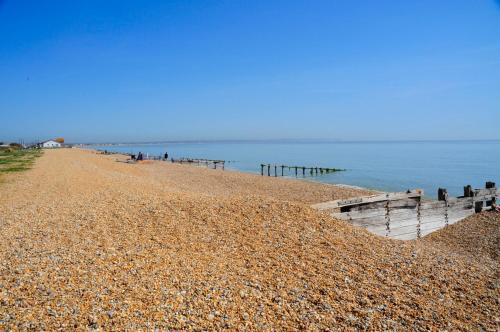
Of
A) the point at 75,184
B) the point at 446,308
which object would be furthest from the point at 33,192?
the point at 446,308

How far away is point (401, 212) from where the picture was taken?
976cm

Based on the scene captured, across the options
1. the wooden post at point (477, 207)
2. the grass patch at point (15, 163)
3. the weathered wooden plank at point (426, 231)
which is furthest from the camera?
the grass patch at point (15, 163)

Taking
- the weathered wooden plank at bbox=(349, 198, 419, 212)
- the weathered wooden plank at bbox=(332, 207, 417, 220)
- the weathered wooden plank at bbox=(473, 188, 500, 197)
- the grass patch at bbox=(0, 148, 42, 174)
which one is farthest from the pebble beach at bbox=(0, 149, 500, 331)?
the grass patch at bbox=(0, 148, 42, 174)

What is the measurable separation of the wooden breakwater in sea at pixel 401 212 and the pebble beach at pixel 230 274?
2.80 ft

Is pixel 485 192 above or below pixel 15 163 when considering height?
below

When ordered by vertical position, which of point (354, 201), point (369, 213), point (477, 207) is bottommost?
point (477, 207)

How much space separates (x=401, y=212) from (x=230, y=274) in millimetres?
6449

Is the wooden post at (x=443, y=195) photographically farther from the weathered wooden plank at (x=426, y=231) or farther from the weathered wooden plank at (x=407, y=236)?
the weathered wooden plank at (x=407, y=236)

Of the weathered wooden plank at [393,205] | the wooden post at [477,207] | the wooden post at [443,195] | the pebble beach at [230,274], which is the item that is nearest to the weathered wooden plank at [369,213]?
the weathered wooden plank at [393,205]

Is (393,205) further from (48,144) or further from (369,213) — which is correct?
(48,144)

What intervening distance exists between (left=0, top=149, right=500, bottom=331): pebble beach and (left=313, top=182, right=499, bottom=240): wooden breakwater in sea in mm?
855

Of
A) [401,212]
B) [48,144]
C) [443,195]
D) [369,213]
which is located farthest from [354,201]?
[48,144]

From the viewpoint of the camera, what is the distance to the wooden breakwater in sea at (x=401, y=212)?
9.13 metres

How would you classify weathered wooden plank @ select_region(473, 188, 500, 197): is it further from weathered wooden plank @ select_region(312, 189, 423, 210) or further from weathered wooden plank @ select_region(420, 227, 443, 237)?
weathered wooden plank @ select_region(312, 189, 423, 210)
